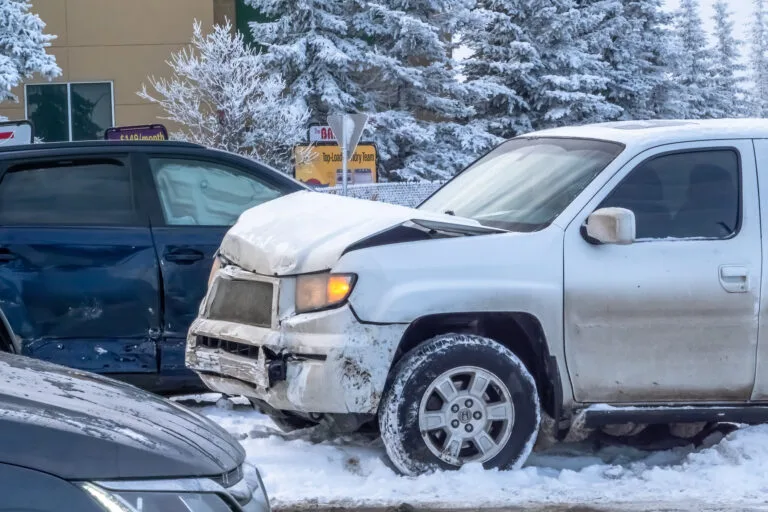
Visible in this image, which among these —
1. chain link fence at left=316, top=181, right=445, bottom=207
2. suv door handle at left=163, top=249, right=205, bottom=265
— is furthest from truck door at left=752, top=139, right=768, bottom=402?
chain link fence at left=316, top=181, right=445, bottom=207

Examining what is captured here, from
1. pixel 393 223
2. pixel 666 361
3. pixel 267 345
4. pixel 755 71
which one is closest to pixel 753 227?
pixel 666 361

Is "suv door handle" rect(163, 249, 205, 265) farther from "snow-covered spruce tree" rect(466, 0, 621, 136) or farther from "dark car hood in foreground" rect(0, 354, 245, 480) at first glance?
"snow-covered spruce tree" rect(466, 0, 621, 136)

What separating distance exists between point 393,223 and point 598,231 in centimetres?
98

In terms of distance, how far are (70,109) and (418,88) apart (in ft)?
32.4

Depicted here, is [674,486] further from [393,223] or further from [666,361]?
[393,223]

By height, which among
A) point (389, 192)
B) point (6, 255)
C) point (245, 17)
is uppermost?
point (245, 17)

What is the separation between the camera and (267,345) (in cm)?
516

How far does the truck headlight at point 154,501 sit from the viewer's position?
2.76 metres

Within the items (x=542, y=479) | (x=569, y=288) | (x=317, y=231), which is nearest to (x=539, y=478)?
(x=542, y=479)

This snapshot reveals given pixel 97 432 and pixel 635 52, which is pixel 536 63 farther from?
pixel 97 432

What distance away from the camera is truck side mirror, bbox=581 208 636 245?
5.21m

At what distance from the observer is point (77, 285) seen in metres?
6.62

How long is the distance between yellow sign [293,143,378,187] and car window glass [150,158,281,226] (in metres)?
16.8

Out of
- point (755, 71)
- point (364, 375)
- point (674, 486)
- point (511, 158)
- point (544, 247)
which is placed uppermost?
point (755, 71)
